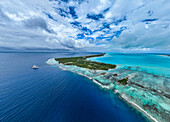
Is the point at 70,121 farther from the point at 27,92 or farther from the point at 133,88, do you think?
the point at 133,88

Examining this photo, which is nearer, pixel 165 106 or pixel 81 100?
pixel 165 106

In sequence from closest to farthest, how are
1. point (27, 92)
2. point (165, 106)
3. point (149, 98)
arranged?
point (165, 106) < point (149, 98) < point (27, 92)

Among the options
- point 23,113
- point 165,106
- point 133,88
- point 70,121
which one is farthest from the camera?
point 133,88

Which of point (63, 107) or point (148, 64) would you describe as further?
point (148, 64)

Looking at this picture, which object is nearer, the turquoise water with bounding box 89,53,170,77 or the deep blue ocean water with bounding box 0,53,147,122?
the deep blue ocean water with bounding box 0,53,147,122

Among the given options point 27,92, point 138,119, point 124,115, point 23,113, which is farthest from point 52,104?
point 138,119

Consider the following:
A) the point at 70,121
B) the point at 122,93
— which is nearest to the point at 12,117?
the point at 70,121

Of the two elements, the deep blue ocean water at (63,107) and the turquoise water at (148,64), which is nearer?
the deep blue ocean water at (63,107)

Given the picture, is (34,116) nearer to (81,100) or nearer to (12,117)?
(12,117)

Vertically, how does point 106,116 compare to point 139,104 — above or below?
below
